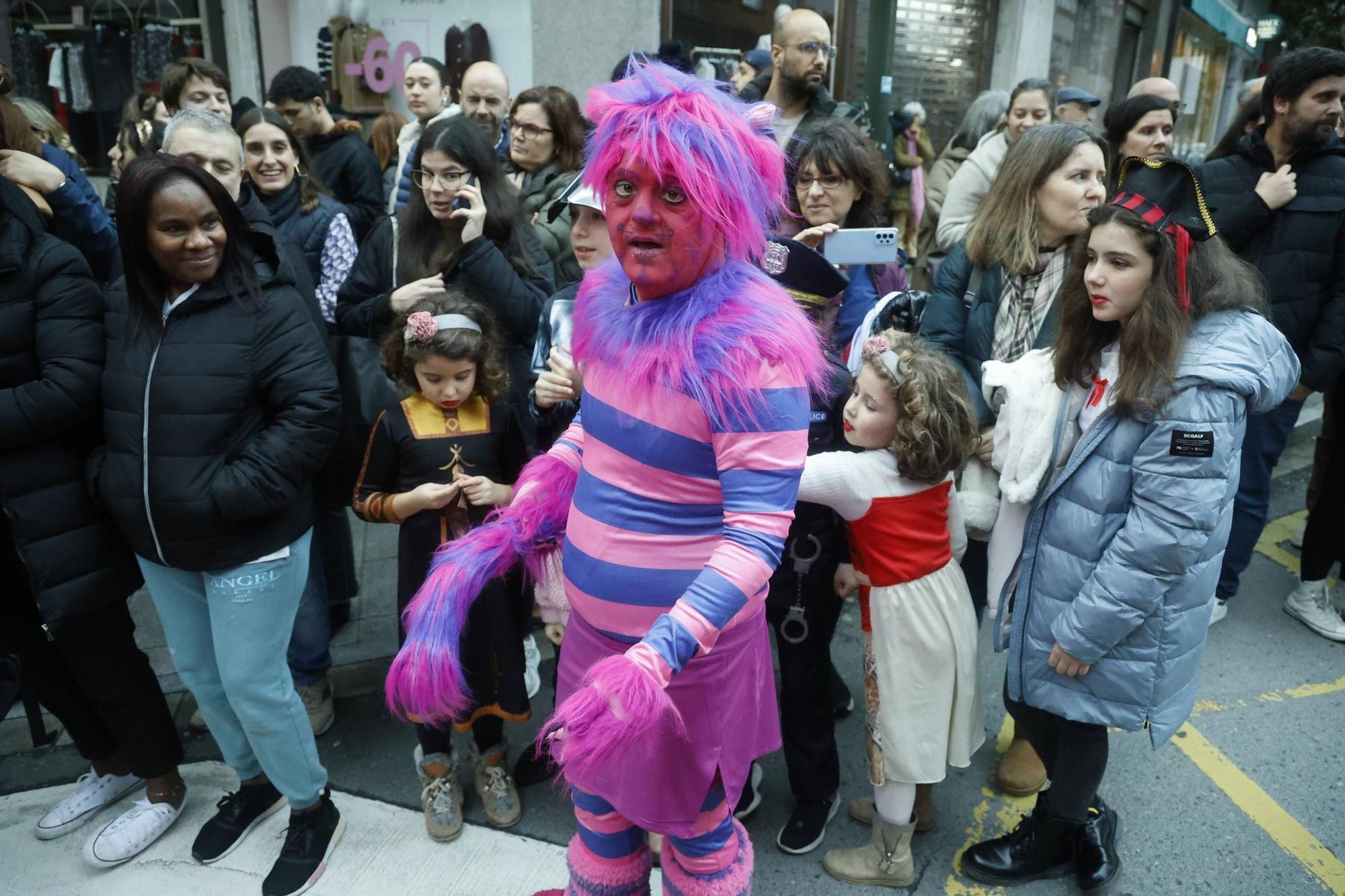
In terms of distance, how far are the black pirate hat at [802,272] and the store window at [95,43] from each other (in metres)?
6.55

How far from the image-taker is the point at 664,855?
7.25ft

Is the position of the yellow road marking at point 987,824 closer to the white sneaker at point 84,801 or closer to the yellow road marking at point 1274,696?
the yellow road marking at point 1274,696

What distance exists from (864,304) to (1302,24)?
14073 millimetres

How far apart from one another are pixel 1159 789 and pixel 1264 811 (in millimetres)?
317

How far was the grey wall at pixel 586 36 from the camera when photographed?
721cm

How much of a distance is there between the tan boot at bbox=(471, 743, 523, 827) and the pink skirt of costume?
0.95 meters

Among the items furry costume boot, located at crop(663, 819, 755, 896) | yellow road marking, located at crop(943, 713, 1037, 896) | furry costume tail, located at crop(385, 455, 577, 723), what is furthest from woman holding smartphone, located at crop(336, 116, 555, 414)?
yellow road marking, located at crop(943, 713, 1037, 896)

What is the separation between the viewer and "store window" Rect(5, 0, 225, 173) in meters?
7.13

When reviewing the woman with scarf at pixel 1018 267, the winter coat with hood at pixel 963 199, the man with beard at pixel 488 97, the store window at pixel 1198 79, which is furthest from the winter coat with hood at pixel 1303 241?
the store window at pixel 1198 79

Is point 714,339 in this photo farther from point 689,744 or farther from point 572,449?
point 689,744

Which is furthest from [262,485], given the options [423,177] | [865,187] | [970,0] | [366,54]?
[970,0]

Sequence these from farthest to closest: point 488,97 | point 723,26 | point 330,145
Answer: point 723,26 → point 330,145 → point 488,97

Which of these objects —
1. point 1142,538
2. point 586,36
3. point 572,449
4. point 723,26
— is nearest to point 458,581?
point 572,449

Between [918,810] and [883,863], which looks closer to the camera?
[883,863]
